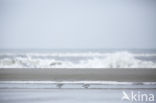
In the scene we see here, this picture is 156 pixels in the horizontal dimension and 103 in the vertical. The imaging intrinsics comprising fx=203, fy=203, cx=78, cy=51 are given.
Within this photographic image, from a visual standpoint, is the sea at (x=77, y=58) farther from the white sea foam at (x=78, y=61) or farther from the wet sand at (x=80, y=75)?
the wet sand at (x=80, y=75)

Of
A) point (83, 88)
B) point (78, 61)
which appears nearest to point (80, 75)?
point (83, 88)

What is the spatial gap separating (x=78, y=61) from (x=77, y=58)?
7 centimetres

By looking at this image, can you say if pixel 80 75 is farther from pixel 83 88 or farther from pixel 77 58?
pixel 77 58

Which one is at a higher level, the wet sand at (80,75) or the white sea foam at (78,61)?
the white sea foam at (78,61)

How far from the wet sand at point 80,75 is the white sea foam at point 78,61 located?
6.3 inches

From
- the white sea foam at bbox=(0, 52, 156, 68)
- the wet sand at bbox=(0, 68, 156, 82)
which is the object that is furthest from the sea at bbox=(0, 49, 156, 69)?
the wet sand at bbox=(0, 68, 156, 82)

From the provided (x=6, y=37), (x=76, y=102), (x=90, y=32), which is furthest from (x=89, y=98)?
(x=6, y=37)

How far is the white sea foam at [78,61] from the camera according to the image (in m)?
2.63

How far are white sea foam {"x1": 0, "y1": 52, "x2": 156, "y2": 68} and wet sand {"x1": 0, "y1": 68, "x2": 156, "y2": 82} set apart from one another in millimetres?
159

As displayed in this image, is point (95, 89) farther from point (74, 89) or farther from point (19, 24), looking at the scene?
point (19, 24)

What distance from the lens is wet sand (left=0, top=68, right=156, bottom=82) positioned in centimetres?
223

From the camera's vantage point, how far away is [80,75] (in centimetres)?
239

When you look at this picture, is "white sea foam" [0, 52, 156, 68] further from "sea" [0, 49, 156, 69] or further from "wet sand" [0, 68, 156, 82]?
"wet sand" [0, 68, 156, 82]

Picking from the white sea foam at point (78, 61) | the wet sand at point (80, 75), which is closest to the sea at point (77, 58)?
the white sea foam at point (78, 61)
